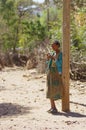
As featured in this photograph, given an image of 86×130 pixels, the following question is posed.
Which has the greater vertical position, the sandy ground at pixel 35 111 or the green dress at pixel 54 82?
the green dress at pixel 54 82

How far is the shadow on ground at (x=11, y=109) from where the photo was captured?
910 centimetres

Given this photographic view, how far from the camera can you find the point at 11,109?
962cm

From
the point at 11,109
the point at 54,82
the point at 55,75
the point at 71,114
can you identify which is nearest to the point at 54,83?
the point at 54,82

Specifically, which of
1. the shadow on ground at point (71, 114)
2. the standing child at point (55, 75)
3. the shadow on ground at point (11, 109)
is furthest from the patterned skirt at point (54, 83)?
the shadow on ground at point (11, 109)

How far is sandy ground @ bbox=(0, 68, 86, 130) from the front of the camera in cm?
763

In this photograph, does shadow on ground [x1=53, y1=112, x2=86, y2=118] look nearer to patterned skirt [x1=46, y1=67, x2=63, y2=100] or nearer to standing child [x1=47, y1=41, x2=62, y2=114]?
standing child [x1=47, y1=41, x2=62, y2=114]

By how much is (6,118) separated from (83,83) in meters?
6.90

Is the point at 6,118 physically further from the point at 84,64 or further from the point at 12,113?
the point at 84,64

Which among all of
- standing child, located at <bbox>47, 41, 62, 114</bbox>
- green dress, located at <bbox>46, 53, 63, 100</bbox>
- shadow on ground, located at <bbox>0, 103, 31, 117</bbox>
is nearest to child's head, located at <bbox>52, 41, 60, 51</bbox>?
standing child, located at <bbox>47, 41, 62, 114</bbox>

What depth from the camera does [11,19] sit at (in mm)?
32750

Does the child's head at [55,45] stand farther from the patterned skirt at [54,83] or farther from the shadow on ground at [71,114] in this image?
the shadow on ground at [71,114]

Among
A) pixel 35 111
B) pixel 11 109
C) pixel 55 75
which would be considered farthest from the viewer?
pixel 11 109

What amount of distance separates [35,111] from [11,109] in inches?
26.7

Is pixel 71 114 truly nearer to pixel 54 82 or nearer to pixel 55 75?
pixel 54 82
